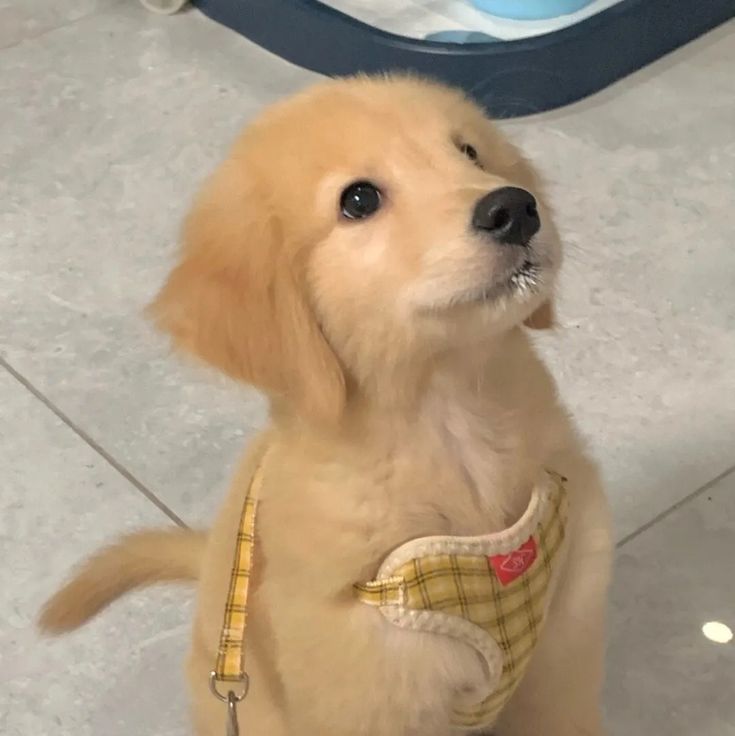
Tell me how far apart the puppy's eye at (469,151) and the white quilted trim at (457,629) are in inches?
13.8

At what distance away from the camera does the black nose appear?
80 centimetres

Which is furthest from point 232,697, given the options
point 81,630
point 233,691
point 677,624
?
point 677,624

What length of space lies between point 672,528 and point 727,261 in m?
0.51

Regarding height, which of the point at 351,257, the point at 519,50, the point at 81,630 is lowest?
the point at 81,630

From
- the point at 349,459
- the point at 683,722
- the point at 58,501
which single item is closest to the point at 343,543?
the point at 349,459

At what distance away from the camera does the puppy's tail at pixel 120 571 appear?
118cm

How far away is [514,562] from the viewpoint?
3.05ft

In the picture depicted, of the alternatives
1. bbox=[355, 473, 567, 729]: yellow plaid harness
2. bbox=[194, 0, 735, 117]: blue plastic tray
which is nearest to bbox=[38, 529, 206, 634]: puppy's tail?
bbox=[355, 473, 567, 729]: yellow plaid harness

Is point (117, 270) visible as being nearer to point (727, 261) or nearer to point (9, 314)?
point (9, 314)

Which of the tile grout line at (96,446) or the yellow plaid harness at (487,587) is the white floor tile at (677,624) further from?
the tile grout line at (96,446)

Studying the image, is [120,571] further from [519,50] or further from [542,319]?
[519,50]

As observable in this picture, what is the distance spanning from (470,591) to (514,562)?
0.04m

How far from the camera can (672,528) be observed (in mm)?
1407

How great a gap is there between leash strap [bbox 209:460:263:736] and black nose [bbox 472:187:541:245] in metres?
0.31
